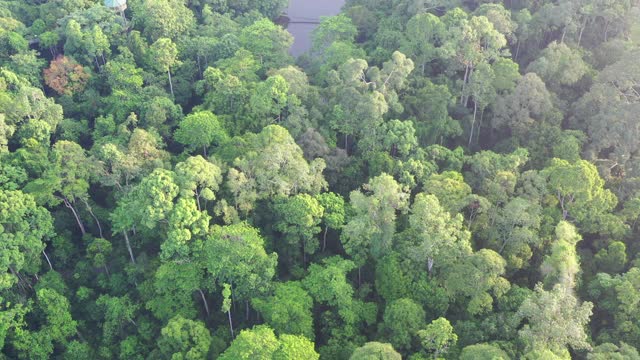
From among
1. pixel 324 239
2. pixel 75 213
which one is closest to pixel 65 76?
pixel 75 213

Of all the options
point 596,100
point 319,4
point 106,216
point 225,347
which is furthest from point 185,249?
point 319,4

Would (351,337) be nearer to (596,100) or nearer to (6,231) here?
(6,231)

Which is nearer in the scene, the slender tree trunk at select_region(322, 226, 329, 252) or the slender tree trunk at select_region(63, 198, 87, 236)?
the slender tree trunk at select_region(322, 226, 329, 252)

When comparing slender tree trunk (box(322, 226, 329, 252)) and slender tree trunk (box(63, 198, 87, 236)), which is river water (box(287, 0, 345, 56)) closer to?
slender tree trunk (box(322, 226, 329, 252))

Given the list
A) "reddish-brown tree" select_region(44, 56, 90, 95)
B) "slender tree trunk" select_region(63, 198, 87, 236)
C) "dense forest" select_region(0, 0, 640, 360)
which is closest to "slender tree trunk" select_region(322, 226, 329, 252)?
"dense forest" select_region(0, 0, 640, 360)

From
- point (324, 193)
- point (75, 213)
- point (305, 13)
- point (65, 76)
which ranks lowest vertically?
point (75, 213)

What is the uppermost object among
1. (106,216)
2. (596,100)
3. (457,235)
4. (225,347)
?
(596,100)

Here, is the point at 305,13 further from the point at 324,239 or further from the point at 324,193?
the point at 324,239
